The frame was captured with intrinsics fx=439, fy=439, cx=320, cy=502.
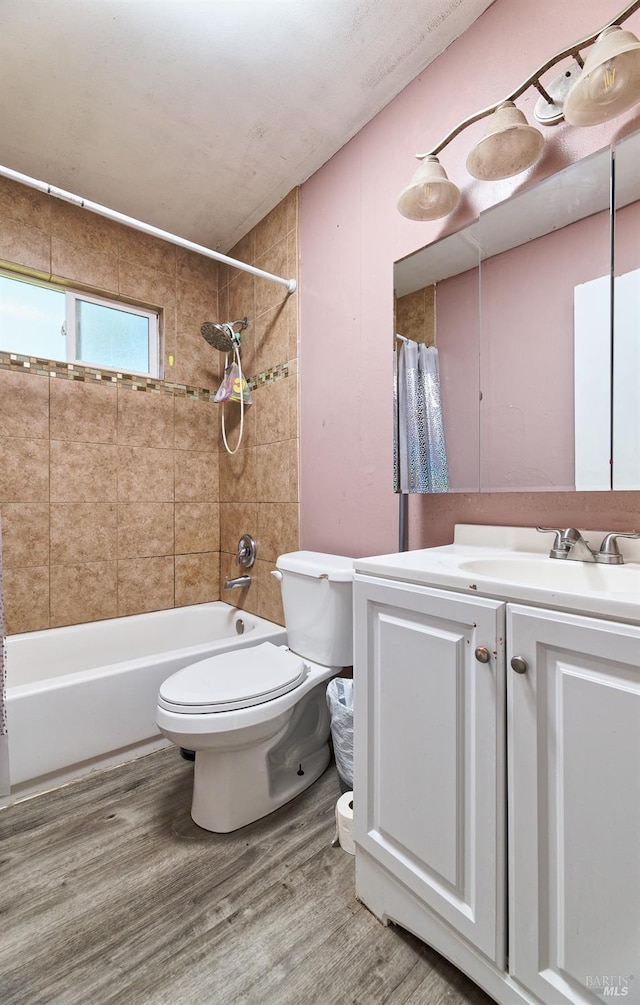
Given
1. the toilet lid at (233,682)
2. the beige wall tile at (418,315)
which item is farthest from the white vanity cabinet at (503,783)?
the beige wall tile at (418,315)

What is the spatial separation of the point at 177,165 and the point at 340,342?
1.06 metres

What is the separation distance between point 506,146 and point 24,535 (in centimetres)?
231

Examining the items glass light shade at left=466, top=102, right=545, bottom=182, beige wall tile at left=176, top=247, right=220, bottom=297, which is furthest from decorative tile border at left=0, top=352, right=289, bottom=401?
glass light shade at left=466, top=102, right=545, bottom=182

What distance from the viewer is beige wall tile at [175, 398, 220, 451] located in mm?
2494

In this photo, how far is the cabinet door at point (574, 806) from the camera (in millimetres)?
648

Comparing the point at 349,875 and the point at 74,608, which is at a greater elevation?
the point at 74,608

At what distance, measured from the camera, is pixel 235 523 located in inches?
98.0

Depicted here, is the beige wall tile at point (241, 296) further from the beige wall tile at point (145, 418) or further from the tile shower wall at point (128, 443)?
the beige wall tile at point (145, 418)

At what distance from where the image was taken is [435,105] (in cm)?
143

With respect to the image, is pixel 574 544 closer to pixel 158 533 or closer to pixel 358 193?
pixel 358 193

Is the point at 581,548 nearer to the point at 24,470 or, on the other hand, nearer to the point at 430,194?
the point at 430,194

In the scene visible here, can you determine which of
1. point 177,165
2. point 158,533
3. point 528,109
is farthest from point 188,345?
point 528,109

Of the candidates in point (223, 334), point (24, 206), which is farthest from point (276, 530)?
point (24, 206)

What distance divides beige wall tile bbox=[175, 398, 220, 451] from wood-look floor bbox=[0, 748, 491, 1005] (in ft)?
5.62
